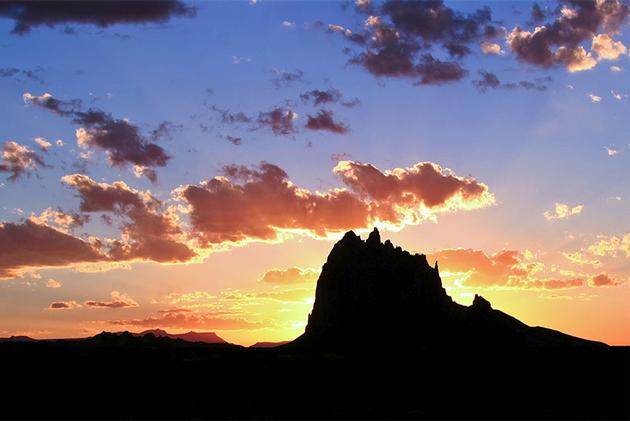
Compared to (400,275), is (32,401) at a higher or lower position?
lower

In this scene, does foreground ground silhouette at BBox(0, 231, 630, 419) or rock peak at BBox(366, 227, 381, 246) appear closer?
foreground ground silhouette at BBox(0, 231, 630, 419)

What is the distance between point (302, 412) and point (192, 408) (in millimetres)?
13155

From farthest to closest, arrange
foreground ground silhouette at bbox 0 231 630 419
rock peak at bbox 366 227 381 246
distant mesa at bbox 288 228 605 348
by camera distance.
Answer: rock peak at bbox 366 227 381 246 < distant mesa at bbox 288 228 605 348 < foreground ground silhouette at bbox 0 231 630 419

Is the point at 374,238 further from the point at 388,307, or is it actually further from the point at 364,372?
the point at 364,372

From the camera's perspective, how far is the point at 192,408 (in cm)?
7862

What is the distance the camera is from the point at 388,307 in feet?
544

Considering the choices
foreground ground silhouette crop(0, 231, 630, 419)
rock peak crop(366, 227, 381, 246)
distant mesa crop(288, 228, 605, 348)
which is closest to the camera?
foreground ground silhouette crop(0, 231, 630, 419)

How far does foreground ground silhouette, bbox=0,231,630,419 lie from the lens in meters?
80.4

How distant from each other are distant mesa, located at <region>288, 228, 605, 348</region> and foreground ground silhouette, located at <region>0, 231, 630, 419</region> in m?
0.28

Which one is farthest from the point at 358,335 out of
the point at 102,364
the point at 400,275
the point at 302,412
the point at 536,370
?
the point at 302,412

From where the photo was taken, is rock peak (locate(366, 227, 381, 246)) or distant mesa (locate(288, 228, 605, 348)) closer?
distant mesa (locate(288, 228, 605, 348))

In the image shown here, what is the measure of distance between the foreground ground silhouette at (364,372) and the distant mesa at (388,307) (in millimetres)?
279

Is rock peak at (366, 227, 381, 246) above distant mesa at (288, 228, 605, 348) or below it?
above

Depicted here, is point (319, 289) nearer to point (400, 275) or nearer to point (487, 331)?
point (400, 275)
